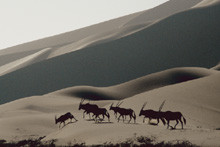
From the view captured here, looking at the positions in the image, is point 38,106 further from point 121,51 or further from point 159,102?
point 121,51

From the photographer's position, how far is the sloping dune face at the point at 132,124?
726 inches

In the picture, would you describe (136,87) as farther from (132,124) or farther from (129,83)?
(132,124)

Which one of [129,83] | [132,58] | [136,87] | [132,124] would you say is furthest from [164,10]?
[132,124]

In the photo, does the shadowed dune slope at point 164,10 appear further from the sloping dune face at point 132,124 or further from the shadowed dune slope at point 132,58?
the sloping dune face at point 132,124

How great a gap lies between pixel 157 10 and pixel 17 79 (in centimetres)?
9649

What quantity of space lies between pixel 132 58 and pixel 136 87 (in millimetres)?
34464

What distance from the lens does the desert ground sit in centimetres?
2102

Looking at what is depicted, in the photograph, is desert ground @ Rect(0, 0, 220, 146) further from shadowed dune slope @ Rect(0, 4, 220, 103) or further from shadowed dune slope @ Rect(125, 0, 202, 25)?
shadowed dune slope @ Rect(125, 0, 202, 25)

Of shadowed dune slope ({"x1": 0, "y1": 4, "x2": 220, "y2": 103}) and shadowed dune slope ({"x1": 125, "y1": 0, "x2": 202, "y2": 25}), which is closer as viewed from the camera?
shadowed dune slope ({"x1": 0, "y1": 4, "x2": 220, "y2": 103})

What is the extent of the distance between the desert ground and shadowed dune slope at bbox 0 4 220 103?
0.67 ft

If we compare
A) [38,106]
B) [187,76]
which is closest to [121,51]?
[187,76]

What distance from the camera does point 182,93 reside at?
40.4 metres

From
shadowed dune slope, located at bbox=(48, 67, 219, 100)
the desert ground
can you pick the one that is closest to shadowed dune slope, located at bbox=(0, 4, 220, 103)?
the desert ground

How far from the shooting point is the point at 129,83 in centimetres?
6575
